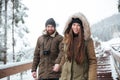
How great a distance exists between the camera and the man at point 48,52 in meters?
5.41

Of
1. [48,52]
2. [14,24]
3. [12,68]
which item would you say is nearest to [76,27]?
[48,52]

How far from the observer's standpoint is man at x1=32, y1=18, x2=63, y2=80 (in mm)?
5414

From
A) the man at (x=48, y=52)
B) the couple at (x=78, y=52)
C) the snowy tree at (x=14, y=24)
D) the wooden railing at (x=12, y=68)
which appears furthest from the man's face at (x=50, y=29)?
the snowy tree at (x=14, y=24)

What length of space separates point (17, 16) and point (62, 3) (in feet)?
76.6

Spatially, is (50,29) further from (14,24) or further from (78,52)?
(14,24)

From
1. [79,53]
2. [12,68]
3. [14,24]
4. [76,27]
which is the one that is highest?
[14,24]

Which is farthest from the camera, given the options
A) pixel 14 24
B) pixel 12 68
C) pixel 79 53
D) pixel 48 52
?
pixel 14 24

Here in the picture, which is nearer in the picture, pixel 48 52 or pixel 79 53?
pixel 79 53

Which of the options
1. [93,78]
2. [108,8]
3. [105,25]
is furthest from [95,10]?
[93,78]

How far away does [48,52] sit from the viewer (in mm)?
5449

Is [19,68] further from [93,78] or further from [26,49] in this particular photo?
[26,49]

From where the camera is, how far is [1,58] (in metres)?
21.8

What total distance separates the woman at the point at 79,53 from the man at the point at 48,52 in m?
1.39

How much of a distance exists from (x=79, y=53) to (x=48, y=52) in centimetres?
158
